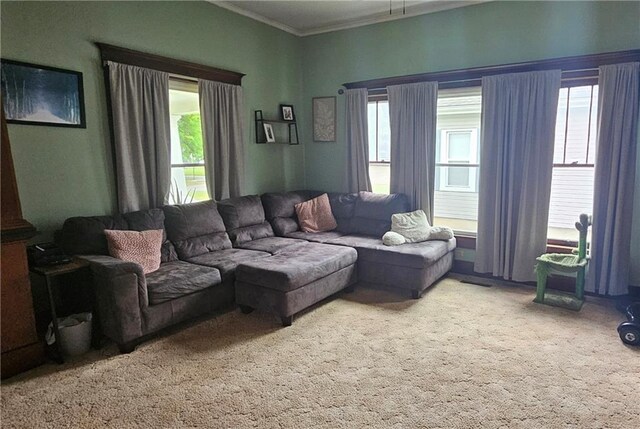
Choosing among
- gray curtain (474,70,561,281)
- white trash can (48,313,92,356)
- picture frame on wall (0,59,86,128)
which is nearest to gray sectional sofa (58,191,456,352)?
white trash can (48,313,92,356)

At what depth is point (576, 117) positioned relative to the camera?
402 centimetres

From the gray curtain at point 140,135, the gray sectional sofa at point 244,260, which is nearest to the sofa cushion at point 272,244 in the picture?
the gray sectional sofa at point 244,260

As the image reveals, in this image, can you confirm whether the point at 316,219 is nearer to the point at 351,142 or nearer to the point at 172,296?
the point at 351,142

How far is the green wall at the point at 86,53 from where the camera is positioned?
3047 mm

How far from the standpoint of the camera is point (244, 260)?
3676 millimetres

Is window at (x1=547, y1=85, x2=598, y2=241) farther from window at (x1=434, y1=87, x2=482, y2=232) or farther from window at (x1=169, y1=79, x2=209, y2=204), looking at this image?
window at (x1=169, y1=79, x2=209, y2=204)

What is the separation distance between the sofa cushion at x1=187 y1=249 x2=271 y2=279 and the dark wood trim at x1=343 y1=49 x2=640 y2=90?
2538mm

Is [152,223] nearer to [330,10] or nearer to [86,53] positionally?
[86,53]

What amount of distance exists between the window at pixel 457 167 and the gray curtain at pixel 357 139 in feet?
2.86

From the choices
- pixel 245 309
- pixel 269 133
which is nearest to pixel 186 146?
pixel 269 133

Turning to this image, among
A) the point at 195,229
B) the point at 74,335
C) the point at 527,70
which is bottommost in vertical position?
the point at 74,335

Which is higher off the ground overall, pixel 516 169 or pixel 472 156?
pixel 472 156

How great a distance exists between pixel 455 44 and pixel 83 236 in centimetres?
403

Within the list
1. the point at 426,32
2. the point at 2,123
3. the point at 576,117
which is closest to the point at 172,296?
the point at 2,123
